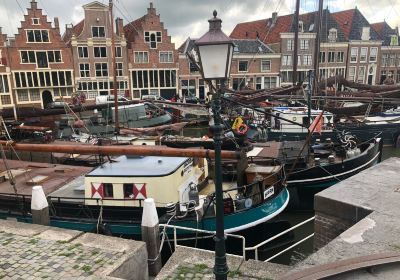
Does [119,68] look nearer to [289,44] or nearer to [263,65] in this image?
[263,65]

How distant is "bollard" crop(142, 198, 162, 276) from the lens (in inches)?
290

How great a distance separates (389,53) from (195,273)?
60.0 m

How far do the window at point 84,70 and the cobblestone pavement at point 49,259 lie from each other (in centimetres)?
3500

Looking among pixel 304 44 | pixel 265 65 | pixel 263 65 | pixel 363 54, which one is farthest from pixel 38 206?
pixel 363 54

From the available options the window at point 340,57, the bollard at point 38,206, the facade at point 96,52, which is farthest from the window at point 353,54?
the bollard at point 38,206

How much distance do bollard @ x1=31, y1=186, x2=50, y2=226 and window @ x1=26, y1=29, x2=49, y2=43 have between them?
34.0m

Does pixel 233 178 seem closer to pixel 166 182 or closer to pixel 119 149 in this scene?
pixel 166 182

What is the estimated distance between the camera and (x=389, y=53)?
178ft

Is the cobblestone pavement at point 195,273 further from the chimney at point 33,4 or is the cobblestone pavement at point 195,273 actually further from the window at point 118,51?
the chimney at point 33,4

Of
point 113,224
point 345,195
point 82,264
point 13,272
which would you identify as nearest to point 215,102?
point 345,195

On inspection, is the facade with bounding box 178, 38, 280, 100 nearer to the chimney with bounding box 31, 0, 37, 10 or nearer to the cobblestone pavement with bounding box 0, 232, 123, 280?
the chimney with bounding box 31, 0, 37, 10

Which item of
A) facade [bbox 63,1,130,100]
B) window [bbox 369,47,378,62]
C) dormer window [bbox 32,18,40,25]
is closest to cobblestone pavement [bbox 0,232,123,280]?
facade [bbox 63,1,130,100]

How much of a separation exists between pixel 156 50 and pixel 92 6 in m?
8.82

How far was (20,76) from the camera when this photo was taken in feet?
120
